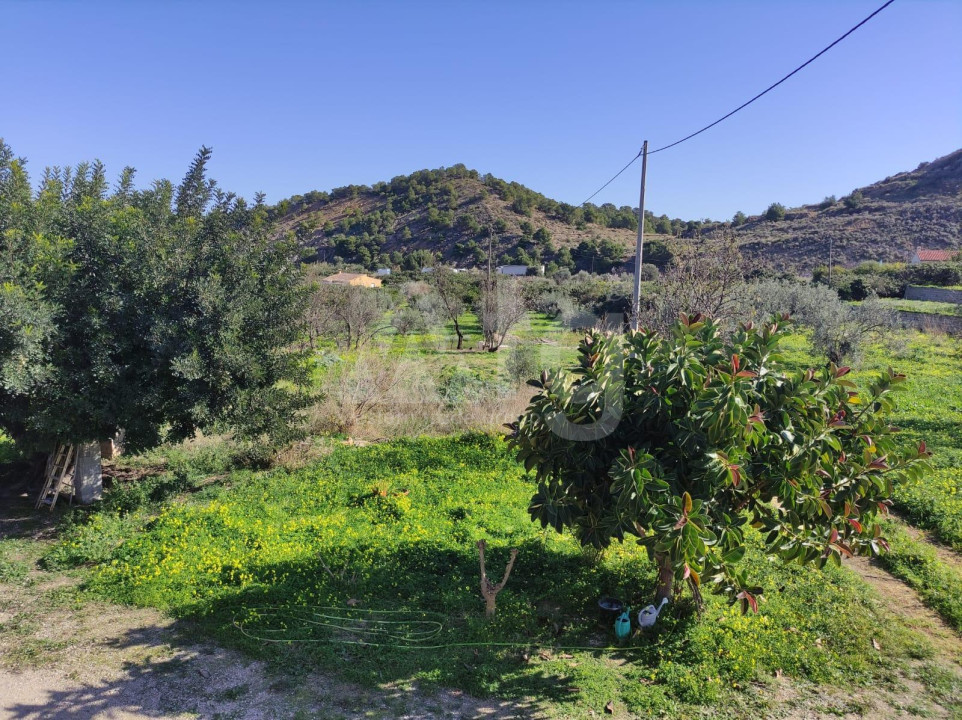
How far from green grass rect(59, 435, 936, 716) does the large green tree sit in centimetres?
132

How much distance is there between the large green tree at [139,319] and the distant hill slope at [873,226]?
1565 inches

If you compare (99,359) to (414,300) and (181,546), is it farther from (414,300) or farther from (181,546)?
(414,300)

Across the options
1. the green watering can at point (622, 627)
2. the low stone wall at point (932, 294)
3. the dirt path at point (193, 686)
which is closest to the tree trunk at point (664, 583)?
the green watering can at point (622, 627)

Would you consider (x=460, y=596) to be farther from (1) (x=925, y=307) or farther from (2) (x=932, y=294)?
(2) (x=932, y=294)

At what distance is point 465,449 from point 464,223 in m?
57.3

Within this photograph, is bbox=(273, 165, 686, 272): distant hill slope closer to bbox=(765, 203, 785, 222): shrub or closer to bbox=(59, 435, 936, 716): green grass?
bbox=(765, 203, 785, 222): shrub

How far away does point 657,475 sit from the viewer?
399cm

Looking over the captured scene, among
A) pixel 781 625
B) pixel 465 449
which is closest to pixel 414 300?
pixel 465 449

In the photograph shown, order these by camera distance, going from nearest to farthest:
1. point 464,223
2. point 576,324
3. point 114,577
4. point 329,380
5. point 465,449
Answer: point 114,577, point 465,449, point 329,380, point 576,324, point 464,223

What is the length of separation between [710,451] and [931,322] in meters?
26.0

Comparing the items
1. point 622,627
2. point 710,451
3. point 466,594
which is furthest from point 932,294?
point 466,594

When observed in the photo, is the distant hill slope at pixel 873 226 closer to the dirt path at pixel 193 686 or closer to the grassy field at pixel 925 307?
the grassy field at pixel 925 307

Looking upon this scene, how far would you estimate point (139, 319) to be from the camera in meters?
6.89

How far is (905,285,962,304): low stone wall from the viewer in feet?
100
